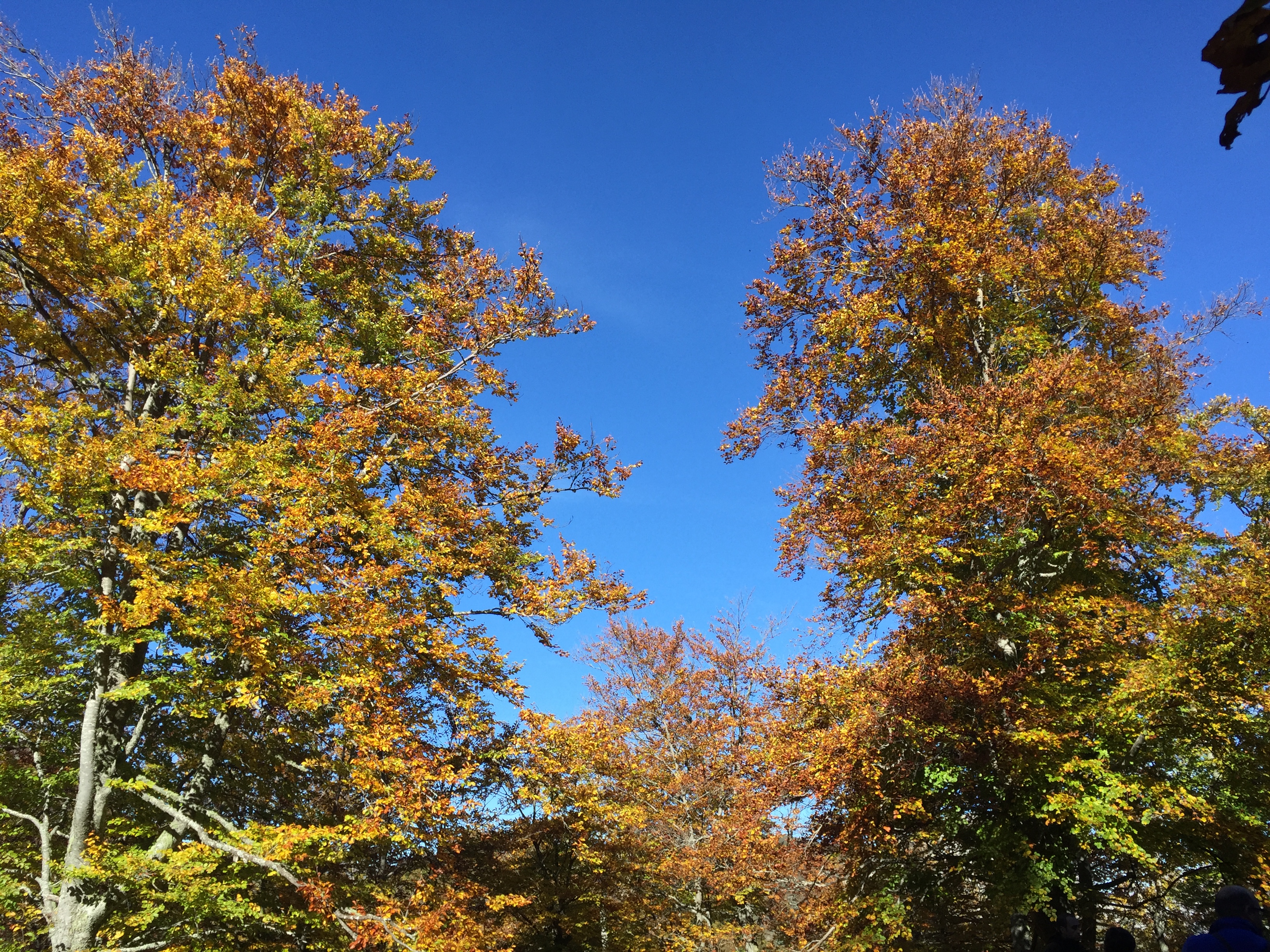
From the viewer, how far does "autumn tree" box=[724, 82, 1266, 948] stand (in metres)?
8.91

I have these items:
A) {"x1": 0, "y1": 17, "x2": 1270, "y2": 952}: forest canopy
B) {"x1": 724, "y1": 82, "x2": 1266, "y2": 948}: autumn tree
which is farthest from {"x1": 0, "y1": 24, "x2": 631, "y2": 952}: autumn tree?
{"x1": 724, "y1": 82, "x2": 1266, "y2": 948}: autumn tree

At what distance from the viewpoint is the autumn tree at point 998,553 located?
891 cm

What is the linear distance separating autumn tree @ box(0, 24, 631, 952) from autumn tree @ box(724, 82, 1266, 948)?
4445 mm

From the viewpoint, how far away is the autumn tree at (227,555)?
8.71 m

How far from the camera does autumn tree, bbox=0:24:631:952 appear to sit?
28.6ft

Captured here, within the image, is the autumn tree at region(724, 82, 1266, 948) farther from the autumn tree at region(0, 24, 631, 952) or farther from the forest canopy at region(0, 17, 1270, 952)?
the autumn tree at region(0, 24, 631, 952)

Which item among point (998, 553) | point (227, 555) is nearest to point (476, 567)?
point (227, 555)

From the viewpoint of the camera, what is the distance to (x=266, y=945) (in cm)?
988

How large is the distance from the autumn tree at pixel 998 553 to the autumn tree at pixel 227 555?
4445mm

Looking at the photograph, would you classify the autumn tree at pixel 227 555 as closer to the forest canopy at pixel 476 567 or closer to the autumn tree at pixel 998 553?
the forest canopy at pixel 476 567

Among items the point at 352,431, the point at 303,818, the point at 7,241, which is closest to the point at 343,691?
the point at 303,818

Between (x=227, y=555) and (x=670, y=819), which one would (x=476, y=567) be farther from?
(x=670, y=819)

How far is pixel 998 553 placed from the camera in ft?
33.6

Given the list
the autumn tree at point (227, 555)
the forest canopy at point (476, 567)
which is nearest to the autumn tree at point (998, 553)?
the forest canopy at point (476, 567)
